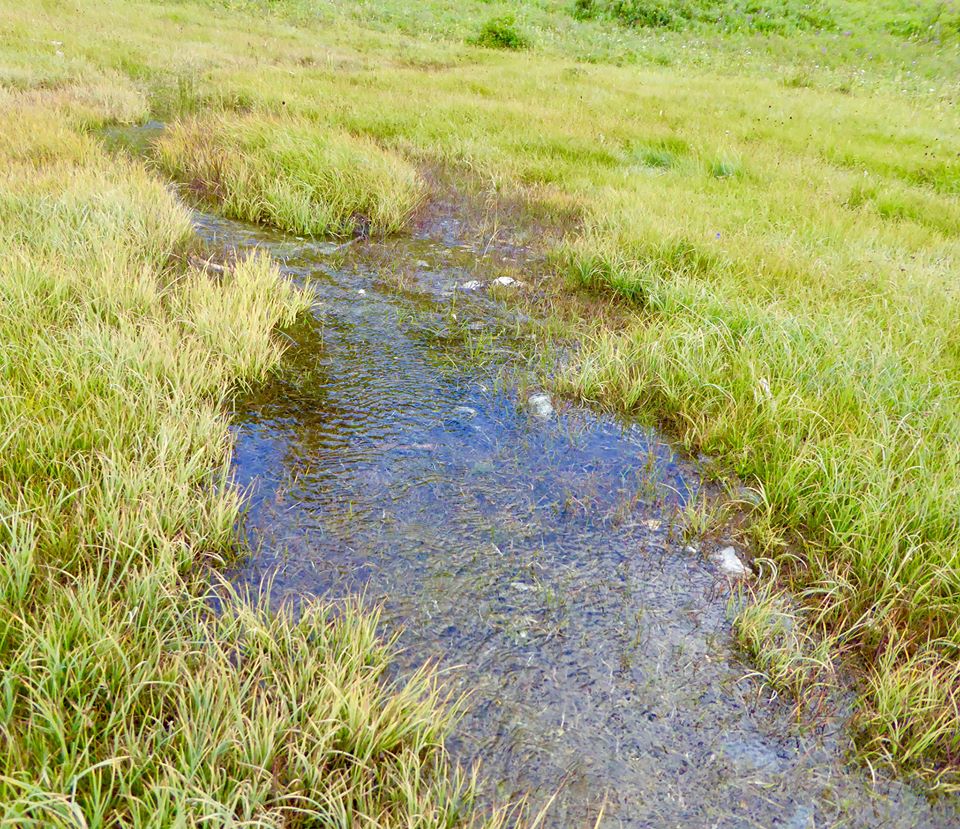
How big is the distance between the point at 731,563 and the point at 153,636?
2605mm

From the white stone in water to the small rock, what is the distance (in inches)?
57.6

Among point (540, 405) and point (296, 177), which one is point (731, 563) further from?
point (296, 177)

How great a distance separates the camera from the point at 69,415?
3.04 m

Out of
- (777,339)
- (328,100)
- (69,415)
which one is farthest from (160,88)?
(777,339)

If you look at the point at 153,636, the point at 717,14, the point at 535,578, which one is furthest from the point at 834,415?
the point at 717,14

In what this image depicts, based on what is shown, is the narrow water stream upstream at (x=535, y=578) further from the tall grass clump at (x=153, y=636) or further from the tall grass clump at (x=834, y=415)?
the tall grass clump at (x=834, y=415)

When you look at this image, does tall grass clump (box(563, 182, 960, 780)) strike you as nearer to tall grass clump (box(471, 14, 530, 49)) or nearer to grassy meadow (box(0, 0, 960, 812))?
grassy meadow (box(0, 0, 960, 812))

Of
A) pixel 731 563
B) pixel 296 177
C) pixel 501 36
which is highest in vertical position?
pixel 501 36

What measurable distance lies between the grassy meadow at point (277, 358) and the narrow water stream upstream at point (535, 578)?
0.68 ft

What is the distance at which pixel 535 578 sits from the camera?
9.25 feet

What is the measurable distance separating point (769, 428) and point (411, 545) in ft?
7.83

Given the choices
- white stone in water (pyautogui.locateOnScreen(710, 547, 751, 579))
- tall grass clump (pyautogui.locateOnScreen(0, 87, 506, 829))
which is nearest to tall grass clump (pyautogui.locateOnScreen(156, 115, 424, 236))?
tall grass clump (pyautogui.locateOnScreen(0, 87, 506, 829))

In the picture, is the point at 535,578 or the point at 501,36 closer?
the point at 535,578

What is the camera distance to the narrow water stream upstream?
2.05 metres
